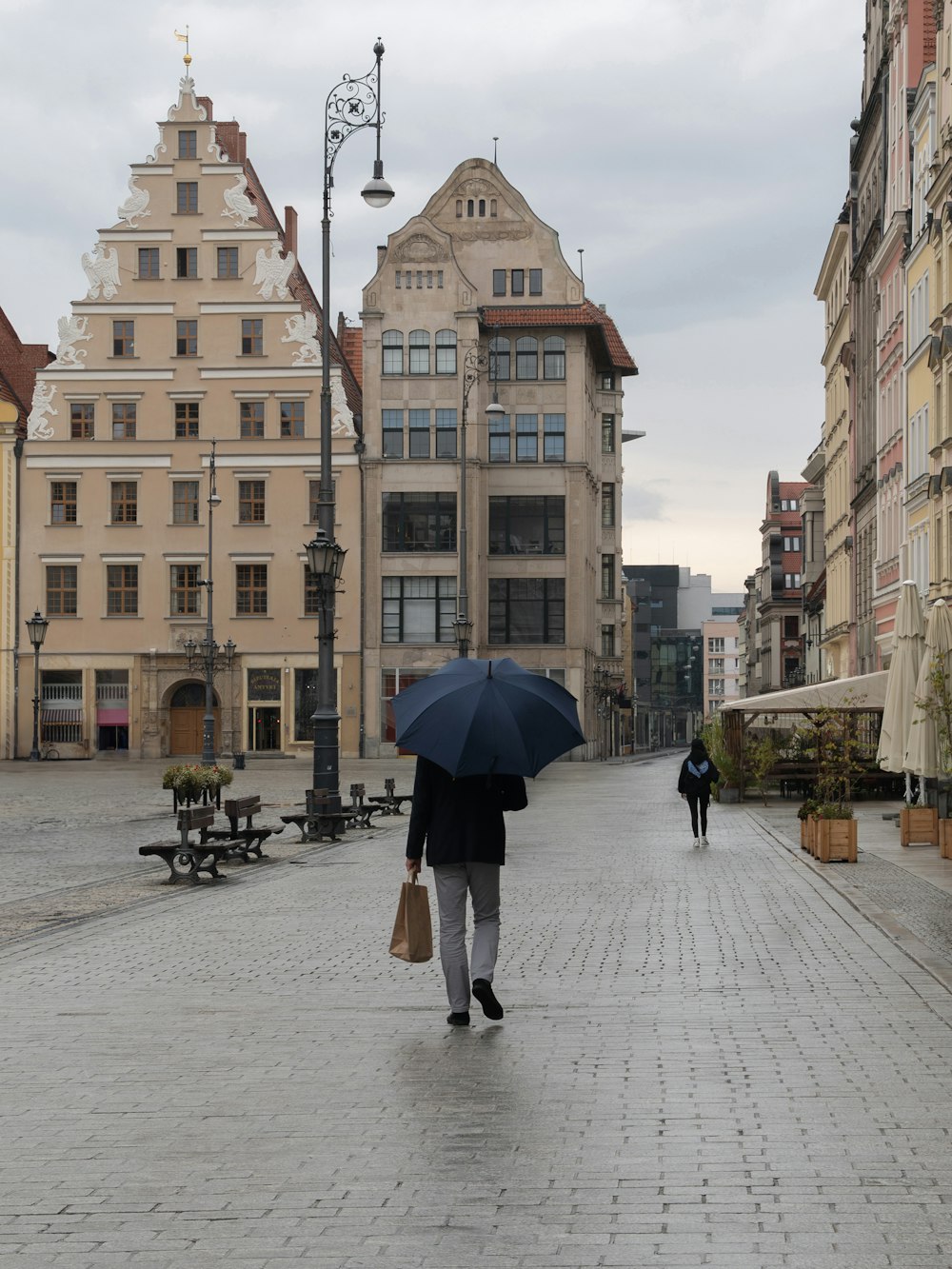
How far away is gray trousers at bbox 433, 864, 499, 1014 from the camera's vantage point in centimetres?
1018

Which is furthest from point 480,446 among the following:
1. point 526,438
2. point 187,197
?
point 187,197

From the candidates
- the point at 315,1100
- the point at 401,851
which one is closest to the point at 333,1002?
the point at 315,1100

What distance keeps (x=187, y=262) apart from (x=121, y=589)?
1296 centimetres

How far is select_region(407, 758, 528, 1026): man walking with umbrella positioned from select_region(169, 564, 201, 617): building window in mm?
62595

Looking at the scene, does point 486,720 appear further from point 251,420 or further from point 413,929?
point 251,420

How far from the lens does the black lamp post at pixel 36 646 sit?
61438 millimetres

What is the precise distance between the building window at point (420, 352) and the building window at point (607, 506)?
647 inches

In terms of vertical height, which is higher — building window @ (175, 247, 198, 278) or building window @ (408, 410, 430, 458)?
building window @ (175, 247, 198, 278)

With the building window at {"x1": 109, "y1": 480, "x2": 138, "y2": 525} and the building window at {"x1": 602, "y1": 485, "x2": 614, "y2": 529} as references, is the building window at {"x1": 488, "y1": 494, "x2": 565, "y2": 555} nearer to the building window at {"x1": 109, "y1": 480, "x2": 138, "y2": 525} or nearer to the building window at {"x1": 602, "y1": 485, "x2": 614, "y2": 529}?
the building window at {"x1": 602, "y1": 485, "x2": 614, "y2": 529}

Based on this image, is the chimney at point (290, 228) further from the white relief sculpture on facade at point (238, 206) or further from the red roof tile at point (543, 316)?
the red roof tile at point (543, 316)

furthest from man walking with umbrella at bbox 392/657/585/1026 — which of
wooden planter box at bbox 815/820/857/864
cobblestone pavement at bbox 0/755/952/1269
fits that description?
wooden planter box at bbox 815/820/857/864

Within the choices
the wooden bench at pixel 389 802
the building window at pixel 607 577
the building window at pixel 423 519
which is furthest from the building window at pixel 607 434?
the wooden bench at pixel 389 802

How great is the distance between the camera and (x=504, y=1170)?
6.77 metres

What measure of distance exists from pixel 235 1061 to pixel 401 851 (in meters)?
15.8
